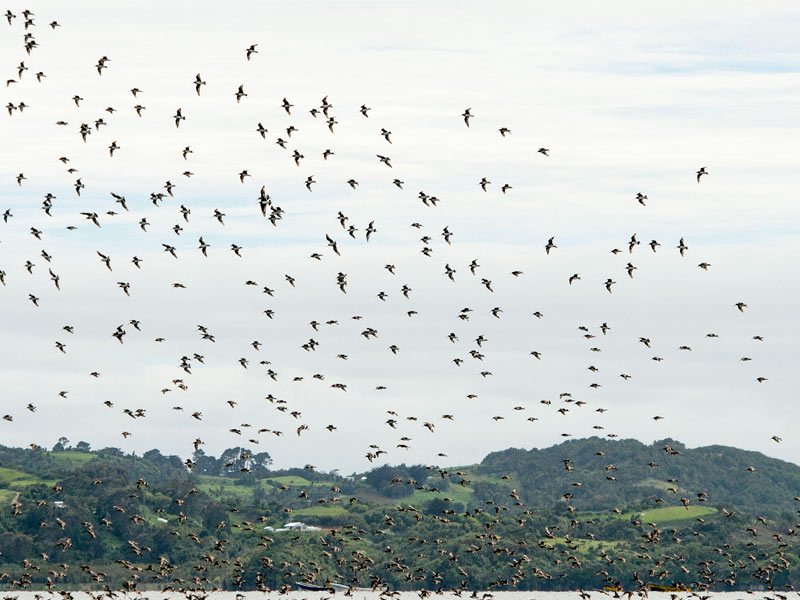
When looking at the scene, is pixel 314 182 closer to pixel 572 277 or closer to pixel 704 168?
pixel 572 277

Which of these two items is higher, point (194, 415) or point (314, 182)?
point (314, 182)

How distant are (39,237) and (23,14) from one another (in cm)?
1565

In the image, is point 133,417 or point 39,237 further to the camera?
point 133,417

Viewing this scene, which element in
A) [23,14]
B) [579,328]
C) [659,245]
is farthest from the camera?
[579,328]

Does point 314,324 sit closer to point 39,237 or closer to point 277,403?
point 277,403

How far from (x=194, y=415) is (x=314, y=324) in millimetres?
15332

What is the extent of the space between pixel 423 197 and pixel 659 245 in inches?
667

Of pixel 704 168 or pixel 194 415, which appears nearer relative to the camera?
pixel 704 168

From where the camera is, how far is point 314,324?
10069 cm

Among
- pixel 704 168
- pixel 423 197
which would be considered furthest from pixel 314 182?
pixel 704 168

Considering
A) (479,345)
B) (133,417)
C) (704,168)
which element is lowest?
(133,417)

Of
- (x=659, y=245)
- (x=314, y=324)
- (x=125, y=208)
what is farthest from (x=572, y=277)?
(x=125, y=208)

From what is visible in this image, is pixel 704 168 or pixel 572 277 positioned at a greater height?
pixel 704 168

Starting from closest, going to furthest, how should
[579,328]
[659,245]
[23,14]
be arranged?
Answer: [23,14]
[659,245]
[579,328]
